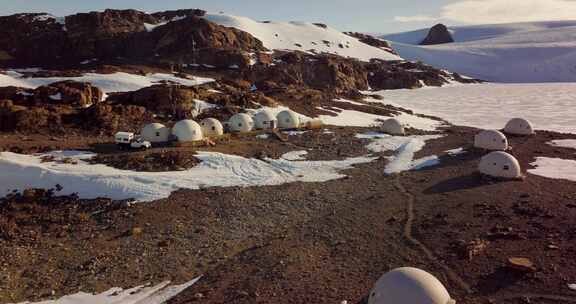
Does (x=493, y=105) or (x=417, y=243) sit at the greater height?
(x=493, y=105)

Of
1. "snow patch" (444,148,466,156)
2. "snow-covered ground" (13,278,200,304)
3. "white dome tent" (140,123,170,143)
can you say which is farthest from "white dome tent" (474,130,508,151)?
"snow-covered ground" (13,278,200,304)

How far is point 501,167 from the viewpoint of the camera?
30.0 meters

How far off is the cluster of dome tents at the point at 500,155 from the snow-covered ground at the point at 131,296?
22609mm

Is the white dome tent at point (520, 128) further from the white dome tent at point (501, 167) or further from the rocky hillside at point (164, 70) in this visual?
the rocky hillside at point (164, 70)

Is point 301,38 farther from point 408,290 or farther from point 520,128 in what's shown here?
point 408,290

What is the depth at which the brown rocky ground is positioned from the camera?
1741 cm

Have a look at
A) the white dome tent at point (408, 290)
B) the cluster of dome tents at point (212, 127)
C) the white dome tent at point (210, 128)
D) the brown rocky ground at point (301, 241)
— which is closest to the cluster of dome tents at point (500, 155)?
the brown rocky ground at point (301, 241)

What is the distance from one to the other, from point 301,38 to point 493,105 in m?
72.6

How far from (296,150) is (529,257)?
2318cm

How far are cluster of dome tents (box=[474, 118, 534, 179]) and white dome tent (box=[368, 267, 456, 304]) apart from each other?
19634 millimetres

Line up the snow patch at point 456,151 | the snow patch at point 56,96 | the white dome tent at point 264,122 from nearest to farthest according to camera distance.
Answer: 1. the snow patch at point 456,151
2. the white dome tent at point 264,122
3. the snow patch at point 56,96

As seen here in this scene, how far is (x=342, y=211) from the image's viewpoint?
26.0 meters

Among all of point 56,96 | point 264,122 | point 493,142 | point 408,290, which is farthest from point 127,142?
point 493,142

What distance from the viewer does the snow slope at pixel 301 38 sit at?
135125 mm
